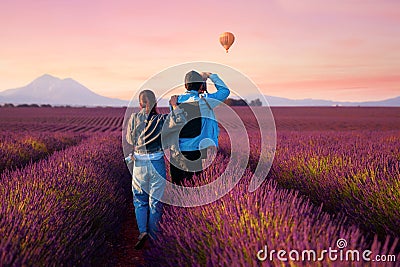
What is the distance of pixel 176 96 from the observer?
3.69 m

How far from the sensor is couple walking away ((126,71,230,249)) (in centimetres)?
364

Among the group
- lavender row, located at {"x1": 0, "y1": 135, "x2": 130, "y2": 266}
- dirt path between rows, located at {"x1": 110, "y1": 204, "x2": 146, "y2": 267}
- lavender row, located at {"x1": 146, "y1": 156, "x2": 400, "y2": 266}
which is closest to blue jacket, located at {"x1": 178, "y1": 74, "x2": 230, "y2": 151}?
lavender row, located at {"x1": 146, "y1": 156, "x2": 400, "y2": 266}

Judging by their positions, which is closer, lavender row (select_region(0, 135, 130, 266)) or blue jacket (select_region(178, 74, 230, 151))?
lavender row (select_region(0, 135, 130, 266))

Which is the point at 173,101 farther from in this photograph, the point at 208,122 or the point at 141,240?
the point at 141,240

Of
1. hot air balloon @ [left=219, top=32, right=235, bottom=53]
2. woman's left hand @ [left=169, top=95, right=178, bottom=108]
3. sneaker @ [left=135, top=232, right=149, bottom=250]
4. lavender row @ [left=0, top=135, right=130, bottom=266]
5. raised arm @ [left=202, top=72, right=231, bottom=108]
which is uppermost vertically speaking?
hot air balloon @ [left=219, top=32, right=235, bottom=53]

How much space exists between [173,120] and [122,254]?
5.13ft

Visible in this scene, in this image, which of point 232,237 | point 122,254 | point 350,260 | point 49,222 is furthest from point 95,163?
point 350,260

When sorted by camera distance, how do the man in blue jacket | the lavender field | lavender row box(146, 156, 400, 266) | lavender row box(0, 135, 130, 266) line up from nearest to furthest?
lavender row box(146, 156, 400, 266)
the lavender field
lavender row box(0, 135, 130, 266)
the man in blue jacket

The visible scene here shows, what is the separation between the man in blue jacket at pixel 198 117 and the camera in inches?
143

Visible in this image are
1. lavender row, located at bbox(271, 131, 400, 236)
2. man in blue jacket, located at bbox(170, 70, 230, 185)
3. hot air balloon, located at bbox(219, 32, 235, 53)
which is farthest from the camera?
hot air balloon, located at bbox(219, 32, 235, 53)

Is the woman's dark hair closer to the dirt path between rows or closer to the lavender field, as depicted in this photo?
the lavender field

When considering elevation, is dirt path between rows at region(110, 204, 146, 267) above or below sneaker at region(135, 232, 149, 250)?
below

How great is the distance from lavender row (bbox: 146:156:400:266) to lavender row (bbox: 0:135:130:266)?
2.01 feet

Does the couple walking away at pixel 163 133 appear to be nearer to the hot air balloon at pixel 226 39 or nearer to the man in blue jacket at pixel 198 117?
the man in blue jacket at pixel 198 117
